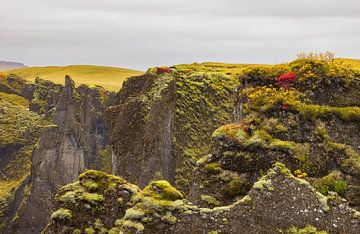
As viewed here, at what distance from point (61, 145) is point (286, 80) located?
11660cm

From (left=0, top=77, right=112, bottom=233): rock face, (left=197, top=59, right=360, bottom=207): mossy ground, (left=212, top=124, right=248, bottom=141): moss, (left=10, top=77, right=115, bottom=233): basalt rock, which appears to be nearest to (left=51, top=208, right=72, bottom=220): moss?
(left=197, top=59, right=360, bottom=207): mossy ground

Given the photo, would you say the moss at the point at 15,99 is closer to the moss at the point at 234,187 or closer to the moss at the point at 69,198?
the moss at the point at 69,198

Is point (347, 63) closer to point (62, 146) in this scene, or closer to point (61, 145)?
point (61, 145)

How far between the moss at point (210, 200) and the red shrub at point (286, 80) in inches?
432

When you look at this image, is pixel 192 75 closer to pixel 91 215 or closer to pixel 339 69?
pixel 339 69

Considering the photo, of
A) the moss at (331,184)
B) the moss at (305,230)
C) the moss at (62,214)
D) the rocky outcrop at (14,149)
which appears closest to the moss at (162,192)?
the moss at (62,214)

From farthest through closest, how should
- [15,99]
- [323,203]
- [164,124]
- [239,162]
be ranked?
[15,99], [164,124], [239,162], [323,203]

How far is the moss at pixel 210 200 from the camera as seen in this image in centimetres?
2819

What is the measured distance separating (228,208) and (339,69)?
19057 millimetres

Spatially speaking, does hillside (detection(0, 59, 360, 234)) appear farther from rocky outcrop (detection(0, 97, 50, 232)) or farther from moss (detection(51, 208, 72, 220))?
rocky outcrop (detection(0, 97, 50, 232))

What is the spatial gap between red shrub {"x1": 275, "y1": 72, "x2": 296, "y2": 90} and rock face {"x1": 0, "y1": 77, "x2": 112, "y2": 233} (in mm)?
100528

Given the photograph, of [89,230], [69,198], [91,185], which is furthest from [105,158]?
[89,230]

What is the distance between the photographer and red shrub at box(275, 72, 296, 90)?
3406 cm

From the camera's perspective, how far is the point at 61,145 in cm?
14088
